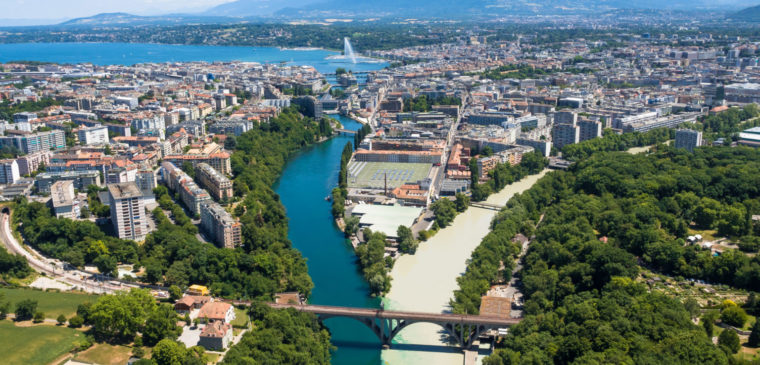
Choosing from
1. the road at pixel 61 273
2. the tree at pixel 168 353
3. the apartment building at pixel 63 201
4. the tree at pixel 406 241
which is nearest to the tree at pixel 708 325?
the tree at pixel 406 241

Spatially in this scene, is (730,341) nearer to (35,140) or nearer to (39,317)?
(39,317)

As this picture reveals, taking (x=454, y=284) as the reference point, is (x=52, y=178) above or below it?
above

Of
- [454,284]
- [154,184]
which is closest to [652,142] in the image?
[454,284]

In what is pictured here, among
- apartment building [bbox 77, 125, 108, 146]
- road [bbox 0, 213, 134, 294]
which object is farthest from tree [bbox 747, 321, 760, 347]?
apartment building [bbox 77, 125, 108, 146]

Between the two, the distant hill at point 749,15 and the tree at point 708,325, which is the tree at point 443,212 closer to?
the tree at point 708,325

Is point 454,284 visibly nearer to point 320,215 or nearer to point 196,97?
point 320,215

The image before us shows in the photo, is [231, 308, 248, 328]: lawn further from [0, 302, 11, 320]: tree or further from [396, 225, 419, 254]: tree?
[396, 225, 419, 254]: tree

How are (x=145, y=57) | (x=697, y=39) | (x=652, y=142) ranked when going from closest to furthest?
(x=652, y=142)
(x=697, y=39)
(x=145, y=57)
